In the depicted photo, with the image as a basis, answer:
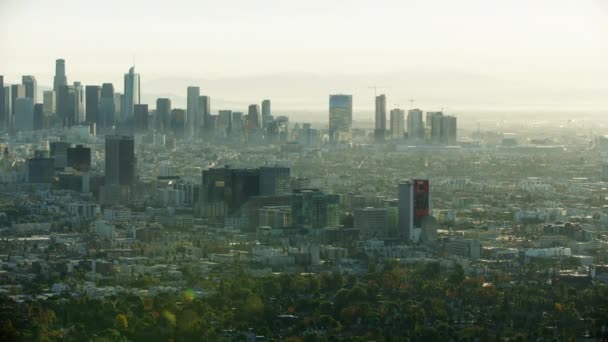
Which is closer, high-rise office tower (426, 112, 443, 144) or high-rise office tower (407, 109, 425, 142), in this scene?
high-rise office tower (426, 112, 443, 144)

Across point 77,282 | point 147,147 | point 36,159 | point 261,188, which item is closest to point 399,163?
point 147,147

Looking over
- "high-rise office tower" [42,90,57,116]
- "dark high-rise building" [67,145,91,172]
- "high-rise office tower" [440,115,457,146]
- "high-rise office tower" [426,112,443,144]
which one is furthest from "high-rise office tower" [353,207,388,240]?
"high-rise office tower" [42,90,57,116]

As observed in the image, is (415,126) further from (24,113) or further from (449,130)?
(24,113)

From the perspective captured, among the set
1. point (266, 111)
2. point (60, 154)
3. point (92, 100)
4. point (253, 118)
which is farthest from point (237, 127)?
point (60, 154)

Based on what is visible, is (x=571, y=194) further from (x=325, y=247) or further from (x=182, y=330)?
(x=182, y=330)

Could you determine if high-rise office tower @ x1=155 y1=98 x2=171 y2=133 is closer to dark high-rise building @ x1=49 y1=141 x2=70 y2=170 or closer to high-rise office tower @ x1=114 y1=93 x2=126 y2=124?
high-rise office tower @ x1=114 y1=93 x2=126 y2=124

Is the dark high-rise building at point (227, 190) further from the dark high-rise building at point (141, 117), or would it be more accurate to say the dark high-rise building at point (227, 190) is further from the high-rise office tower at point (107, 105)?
the high-rise office tower at point (107, 105)

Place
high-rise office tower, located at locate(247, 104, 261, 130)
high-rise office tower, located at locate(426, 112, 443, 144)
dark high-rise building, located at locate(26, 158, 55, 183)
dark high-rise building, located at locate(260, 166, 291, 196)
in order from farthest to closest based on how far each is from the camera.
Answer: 1. high-rise office tower, located at locate(426, 112, 443, 144)
2. high-rise office tower, located at locate(247, 104, 261, 130)
3. dark high-rise building, located at locate(26, 158, 55, 183)
4. dark high-rise building, located at locate(260, 166, 291, 196)
